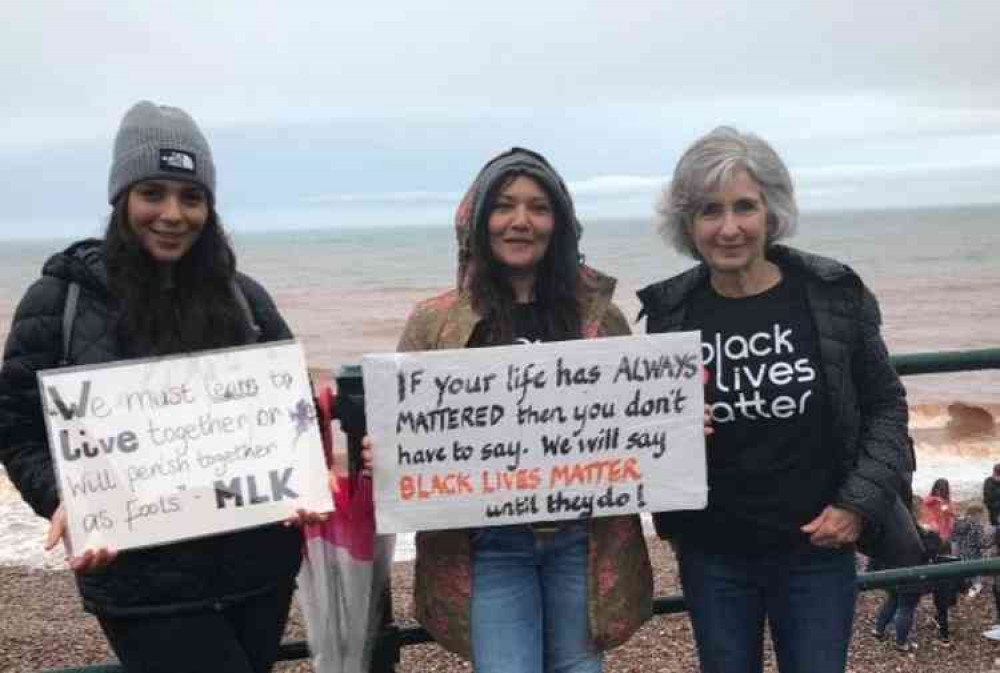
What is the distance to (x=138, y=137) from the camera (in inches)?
99.8

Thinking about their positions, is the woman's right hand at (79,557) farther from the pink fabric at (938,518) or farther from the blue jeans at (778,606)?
the pink fabric at (938,518)

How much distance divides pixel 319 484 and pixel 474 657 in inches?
24.5

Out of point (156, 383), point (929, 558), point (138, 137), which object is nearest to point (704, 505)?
point (156, 383)

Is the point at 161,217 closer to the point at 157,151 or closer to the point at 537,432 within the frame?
the point at 157,151

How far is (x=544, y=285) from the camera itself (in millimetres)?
Answer: 2902

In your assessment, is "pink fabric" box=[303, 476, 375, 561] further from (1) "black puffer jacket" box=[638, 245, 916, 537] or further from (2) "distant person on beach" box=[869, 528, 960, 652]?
(2) "distant person on beach" box=[869, 528, 960, 652]

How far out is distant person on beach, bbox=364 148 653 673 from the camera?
277 centimetres

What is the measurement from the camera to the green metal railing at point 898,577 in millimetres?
3012

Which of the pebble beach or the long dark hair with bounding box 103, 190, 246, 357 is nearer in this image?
the long dark hair with bounding box 103, 190, 246, 357

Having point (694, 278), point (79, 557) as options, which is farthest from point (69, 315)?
point (694, 278)

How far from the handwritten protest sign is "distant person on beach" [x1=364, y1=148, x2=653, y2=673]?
0.27 m

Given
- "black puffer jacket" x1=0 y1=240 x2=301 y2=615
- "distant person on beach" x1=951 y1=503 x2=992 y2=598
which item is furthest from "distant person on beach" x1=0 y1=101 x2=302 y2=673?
"distant person on beach" x1=951 y1=503 x2=992 y2=598

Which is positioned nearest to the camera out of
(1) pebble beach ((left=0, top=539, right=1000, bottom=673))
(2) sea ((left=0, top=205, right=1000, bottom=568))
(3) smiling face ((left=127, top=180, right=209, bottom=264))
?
(3) smiling face ((left=127, top=180, right=209, bottom=264))

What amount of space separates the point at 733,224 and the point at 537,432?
0.75 metres
